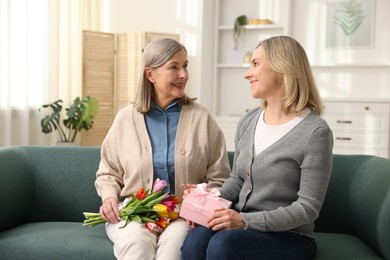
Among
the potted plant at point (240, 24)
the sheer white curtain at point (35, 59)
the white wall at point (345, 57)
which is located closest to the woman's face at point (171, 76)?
the sheer white curtain at point (35, 59)

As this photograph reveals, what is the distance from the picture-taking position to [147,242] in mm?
1941

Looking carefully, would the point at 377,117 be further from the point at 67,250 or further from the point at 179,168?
the point at 67,250

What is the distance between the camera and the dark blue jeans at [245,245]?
172cm

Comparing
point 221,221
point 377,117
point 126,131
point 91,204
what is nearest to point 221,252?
point 221,221

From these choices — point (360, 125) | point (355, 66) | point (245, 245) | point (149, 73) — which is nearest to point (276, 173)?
point (245, 245)

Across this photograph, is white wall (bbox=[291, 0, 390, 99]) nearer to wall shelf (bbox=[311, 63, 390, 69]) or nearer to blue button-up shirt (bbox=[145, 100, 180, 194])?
wall shelf (bbox=[311, 63, 390, 69])

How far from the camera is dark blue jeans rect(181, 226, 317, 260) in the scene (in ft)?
5.65

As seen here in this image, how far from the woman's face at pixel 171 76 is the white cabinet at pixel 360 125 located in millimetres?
3568

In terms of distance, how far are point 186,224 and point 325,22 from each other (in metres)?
4.75

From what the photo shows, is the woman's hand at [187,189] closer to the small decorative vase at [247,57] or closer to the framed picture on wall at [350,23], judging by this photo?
the small decorative vase at [247,57]

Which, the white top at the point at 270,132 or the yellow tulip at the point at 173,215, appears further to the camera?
the yellow tulip at the point at 173,215

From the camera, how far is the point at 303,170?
71.0 inches

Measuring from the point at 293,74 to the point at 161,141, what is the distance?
672 millimetres

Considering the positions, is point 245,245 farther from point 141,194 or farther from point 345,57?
point 345,57
